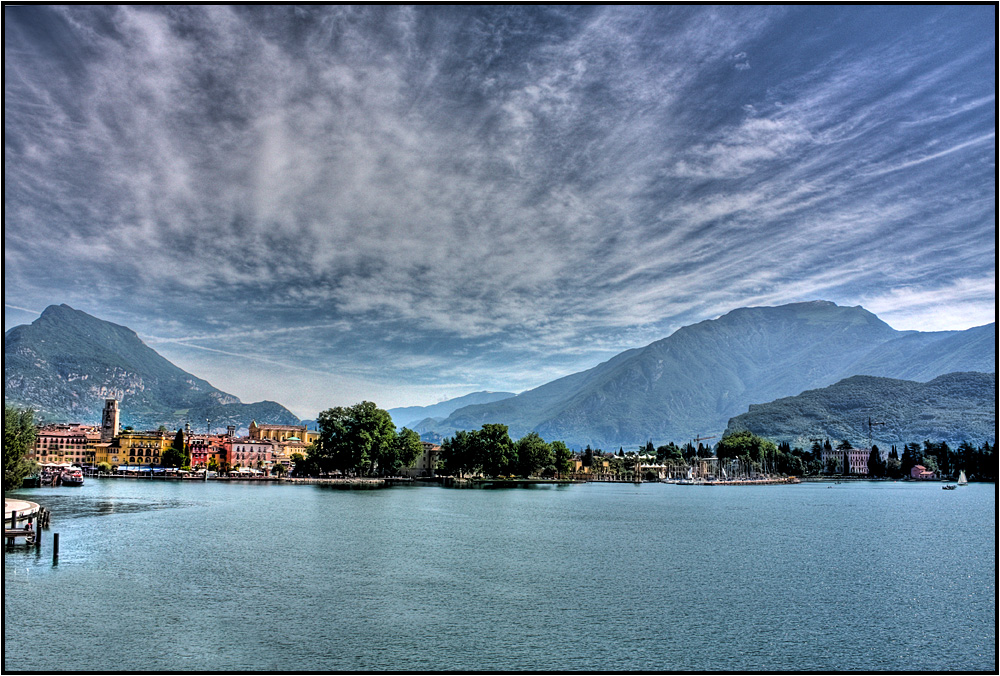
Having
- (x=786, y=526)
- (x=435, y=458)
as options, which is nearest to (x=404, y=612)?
(x=786, y=526)

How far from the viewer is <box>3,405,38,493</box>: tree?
46.4 m

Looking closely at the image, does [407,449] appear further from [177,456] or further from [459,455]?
[177,456]

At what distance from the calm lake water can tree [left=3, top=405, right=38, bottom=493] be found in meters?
5.96

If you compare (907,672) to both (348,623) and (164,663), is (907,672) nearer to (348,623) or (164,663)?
(348,623)

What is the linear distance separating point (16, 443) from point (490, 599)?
3949cm

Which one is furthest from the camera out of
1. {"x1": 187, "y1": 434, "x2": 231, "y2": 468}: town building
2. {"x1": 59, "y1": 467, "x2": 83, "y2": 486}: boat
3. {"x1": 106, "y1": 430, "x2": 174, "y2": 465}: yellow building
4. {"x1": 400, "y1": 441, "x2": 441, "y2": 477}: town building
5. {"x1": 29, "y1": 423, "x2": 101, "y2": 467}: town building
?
{"x1": 187, "y1": 434, "x2": 231, "y2": 468}: town building

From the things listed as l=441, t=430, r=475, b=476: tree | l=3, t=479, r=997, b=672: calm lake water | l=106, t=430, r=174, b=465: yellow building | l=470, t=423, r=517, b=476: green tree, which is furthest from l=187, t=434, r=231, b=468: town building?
l=3, t=479, r=997, b=672: calm lake water

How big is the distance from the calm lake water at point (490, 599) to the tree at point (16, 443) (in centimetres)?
596

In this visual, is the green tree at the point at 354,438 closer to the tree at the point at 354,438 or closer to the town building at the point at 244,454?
the tree at the point at 354,438

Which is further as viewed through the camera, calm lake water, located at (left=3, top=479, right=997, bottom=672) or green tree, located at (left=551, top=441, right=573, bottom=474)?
green tree, located at (left=551, top=441, right=573, bottom=474)

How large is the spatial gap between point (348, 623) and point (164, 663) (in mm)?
6437

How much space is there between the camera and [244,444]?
19712 centimetres

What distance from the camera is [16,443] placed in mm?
47000

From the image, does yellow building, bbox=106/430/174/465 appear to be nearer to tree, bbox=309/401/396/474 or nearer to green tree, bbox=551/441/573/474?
tree, bbox=309/401/396/474
